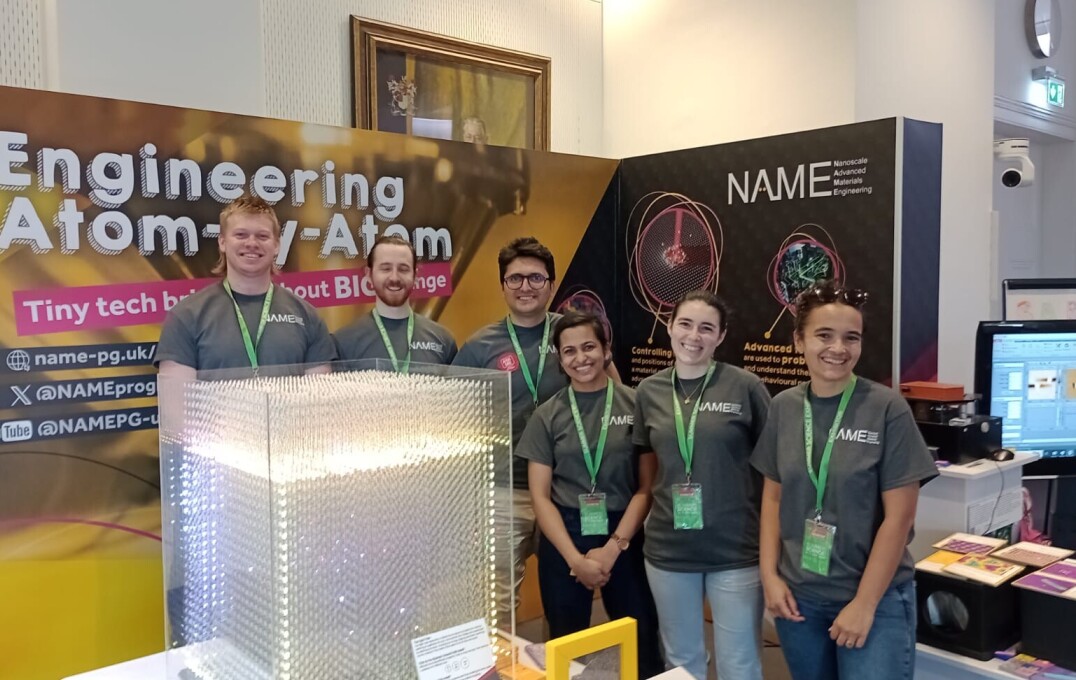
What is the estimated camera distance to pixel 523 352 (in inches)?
109

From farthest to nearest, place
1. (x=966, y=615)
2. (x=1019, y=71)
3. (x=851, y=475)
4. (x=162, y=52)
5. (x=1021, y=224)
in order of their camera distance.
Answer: (x=1021, y=224) < (x=1019, y=71) < (x=162, y=52) < (x=966, y=615) < (x=851, y=475)

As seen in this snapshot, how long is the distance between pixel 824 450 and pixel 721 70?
2790 millimetres

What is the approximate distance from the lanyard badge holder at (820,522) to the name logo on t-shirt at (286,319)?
1473mm

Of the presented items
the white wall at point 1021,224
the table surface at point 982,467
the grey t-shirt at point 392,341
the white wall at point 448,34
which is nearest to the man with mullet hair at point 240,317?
the grey t-shirt at point 392,341

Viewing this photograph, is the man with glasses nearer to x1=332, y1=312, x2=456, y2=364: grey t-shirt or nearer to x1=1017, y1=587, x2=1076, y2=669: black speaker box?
x1=332, y1=312, x2=456, y2=364: grey t-shirt

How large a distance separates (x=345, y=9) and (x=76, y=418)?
229 cm

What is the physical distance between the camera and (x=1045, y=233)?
6.00 m

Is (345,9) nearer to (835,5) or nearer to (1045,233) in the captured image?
(835,5)

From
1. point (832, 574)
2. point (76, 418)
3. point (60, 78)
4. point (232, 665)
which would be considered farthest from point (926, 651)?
point (60, 78)

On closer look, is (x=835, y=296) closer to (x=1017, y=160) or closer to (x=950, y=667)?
(x=950, y=667)

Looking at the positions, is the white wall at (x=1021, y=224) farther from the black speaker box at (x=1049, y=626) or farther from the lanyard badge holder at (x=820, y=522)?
the lanyard badge holder at (x=820, y=522)

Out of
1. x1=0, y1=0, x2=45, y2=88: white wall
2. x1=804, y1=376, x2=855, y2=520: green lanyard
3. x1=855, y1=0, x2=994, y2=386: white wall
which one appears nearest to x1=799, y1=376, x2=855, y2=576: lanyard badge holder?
x1=804, y1=376, x2=855, y2=520: green lanyard

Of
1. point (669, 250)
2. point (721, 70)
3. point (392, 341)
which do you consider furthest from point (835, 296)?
point (721, 70)

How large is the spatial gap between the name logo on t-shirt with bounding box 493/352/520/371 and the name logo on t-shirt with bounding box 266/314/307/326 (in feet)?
2.09
